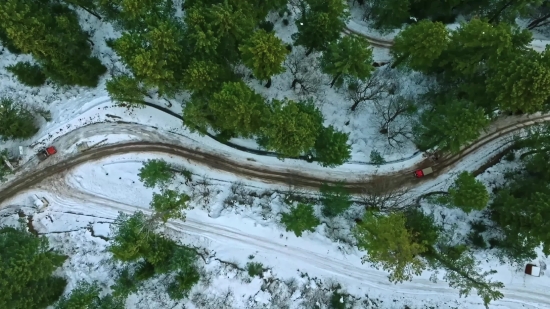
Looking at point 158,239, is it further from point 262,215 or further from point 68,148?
point 68,148

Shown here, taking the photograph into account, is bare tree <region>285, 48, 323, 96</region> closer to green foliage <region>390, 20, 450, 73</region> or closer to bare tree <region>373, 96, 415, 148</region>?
bare tree <region>373, 96, 415, 148</region>

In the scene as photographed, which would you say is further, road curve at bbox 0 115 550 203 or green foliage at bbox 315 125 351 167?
road curve at bbox 0 115 550 203

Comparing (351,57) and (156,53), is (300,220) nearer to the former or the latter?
(351,57)

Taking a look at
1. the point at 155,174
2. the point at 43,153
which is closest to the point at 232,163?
the point at 155,174

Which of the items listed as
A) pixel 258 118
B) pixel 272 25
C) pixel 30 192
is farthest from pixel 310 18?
pixel 30 192

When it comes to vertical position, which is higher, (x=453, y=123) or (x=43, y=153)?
(x=453, y=123)

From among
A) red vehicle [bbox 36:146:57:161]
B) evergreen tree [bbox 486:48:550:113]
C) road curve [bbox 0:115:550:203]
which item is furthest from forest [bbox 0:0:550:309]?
red vehicle [bbox 36:146:57:161]
